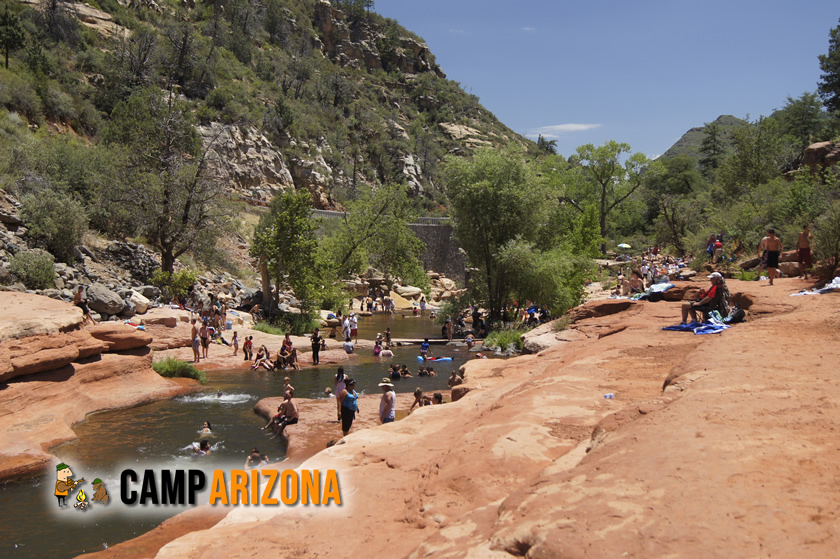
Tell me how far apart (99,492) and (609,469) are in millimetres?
9062

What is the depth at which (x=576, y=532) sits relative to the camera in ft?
12.8

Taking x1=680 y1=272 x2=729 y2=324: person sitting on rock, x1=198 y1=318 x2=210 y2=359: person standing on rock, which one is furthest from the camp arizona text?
x1=198 y1=318 x2=210 y2=359: person standing on rock

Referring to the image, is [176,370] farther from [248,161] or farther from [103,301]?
[248,161]

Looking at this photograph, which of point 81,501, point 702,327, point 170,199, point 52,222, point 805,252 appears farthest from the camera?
point 170,199

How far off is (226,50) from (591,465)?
74509 mm

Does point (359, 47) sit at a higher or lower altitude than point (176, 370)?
higher

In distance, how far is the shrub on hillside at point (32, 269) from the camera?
1884 centimetres

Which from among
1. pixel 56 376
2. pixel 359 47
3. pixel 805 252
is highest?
pixel 359 47

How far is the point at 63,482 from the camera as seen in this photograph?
9.96 meters

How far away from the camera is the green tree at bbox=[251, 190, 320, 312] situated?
2800 cm

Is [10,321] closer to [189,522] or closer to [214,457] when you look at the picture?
[214,457]

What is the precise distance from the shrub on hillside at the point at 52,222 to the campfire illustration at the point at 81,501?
15860mm

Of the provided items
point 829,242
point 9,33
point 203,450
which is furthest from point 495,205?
point 9,33

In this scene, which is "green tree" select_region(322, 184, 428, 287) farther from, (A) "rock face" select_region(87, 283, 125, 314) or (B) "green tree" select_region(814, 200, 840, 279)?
(B) "green tree" select_region(814, 200, 840, 279)
